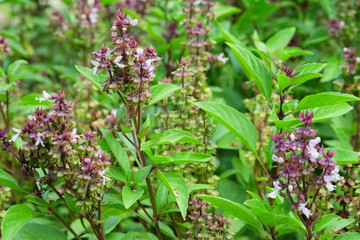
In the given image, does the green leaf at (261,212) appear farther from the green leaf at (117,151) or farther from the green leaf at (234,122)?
the green leaf at (117,151)

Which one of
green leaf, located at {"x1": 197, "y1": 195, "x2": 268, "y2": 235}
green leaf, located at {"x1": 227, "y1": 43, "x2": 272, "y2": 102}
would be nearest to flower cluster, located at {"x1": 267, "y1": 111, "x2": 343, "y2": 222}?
green leaf, located at {"x1": 197, "y1": 195, "x2": 268, "y2": 235}

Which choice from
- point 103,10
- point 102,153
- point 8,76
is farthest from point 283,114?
point 103,10

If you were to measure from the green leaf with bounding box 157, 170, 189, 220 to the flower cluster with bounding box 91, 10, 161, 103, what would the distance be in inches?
9.4

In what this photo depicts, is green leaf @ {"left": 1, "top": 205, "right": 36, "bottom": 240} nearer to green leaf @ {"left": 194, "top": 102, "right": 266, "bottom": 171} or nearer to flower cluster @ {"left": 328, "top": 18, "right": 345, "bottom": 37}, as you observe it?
green leaf @ {"left": 194, "top": 102, "right": 266, "bottom": 171}

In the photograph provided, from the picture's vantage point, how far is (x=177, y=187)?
4.29ft

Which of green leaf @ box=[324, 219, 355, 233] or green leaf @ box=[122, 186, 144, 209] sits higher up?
green leaf @ box=[122, 186, 144, 209]

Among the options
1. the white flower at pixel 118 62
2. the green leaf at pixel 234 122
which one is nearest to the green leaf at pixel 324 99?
the green leaf at pixel 234 122

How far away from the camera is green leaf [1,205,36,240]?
47.4 inches

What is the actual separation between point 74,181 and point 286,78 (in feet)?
2.23

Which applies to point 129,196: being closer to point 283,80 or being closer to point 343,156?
point 283,80

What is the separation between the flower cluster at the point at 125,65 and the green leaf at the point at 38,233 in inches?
21.6

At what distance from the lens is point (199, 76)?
1770 mm

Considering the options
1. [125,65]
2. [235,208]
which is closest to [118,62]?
[125,65]

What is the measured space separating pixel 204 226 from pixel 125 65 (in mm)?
541
